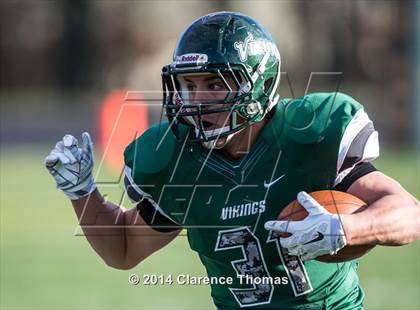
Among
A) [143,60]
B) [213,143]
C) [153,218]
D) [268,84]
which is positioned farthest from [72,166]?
[143,60]

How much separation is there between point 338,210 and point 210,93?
23.8 inches

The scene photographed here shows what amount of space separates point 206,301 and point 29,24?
1317 cm

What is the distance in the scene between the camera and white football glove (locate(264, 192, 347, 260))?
8.25 ft

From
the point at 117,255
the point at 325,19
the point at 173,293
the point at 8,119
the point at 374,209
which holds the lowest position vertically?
the point at 8,119

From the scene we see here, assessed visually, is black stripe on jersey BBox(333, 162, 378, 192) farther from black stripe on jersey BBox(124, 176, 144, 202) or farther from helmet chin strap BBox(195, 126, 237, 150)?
black stripe on jersey BBox(124, 176, 144, 202)

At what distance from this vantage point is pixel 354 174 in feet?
9.30

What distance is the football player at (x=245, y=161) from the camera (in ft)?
9.43

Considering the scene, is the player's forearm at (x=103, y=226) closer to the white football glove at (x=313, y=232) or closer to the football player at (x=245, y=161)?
the football player at (x=245, y=161)

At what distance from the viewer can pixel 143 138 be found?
3.18 m

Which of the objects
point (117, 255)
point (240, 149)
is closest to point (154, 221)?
point (117, 255)

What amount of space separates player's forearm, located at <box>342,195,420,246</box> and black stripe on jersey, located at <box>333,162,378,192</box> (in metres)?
0.17

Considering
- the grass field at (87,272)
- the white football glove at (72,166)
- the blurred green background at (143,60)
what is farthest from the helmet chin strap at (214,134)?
the blurred green background at (143,60)

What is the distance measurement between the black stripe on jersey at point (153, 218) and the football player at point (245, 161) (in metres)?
0.01

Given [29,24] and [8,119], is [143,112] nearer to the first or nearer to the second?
[8,119]
